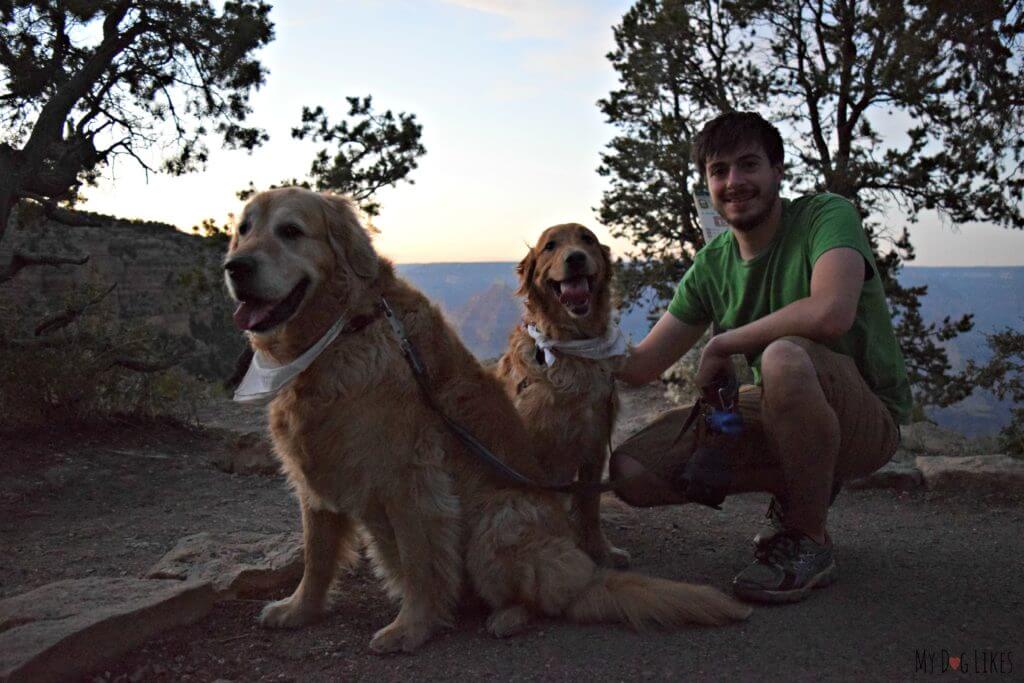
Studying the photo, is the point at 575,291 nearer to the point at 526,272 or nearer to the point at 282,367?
the point at 526,272

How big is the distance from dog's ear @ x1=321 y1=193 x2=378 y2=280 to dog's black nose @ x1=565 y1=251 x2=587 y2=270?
1.19 meters

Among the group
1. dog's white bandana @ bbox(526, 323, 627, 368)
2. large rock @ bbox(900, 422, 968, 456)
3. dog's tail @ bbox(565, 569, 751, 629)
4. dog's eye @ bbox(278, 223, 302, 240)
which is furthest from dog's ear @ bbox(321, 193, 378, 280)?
large rock @ bbox(900, 422, 968, 456)

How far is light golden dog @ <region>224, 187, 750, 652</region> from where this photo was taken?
300cm

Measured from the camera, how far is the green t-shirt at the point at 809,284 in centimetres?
348

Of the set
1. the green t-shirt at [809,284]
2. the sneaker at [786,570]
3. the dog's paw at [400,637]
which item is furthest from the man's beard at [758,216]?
the dog's paw at [400,637]

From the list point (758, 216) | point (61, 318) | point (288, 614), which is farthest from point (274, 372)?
point (61, 318)

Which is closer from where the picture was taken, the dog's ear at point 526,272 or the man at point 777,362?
the man at point 777,362

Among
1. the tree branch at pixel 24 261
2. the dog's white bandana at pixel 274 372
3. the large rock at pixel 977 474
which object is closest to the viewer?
the dog's white bandana at pixel 274 372

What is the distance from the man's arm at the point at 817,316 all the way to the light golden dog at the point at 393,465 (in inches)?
37.8

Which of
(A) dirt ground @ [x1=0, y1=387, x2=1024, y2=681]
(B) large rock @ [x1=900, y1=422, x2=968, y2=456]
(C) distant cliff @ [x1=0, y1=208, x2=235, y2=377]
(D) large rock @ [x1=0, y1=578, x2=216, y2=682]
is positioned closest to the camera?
(D) large rock @ [x1=0, y1=578, x2=216, y2=682]

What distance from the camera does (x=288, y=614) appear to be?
326 cm

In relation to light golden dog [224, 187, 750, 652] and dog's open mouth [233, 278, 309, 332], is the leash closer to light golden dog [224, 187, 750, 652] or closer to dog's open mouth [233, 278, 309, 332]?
light golden dog [224, 187, 750, 652]

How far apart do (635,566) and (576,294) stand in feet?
4.68

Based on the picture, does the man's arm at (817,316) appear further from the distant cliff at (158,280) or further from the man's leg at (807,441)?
the distant cliff at (158,280)
